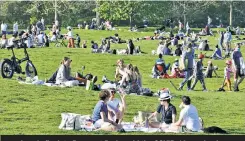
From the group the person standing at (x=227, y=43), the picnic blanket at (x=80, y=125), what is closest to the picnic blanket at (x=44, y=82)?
the picnic blanket at (x=80, y=125)

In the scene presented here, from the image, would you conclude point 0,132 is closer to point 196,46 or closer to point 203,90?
point 203,90

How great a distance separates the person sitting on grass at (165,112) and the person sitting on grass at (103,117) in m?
1.24

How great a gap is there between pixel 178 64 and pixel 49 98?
13652 millimetres

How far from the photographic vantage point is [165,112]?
20734 millimetres

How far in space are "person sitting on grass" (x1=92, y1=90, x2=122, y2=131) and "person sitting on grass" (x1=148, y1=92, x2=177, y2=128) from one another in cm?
124

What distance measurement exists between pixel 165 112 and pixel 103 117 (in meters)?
1.91

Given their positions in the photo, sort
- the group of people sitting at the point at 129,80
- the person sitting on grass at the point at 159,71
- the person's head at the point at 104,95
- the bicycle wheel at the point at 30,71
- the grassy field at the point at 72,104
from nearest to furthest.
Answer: the person's head at the point at 104,95 → the grassy field at the point at 72,104 → the group of people sitting at the point at 129,80 → the bicycle wheel at the point at 30,71 → the person sitting on grass at the point at 159,71

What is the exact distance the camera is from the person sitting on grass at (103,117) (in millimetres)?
19703

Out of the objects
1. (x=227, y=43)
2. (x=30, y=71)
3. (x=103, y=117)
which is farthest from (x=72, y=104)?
(x=227, y=43)

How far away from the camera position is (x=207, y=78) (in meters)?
38.0

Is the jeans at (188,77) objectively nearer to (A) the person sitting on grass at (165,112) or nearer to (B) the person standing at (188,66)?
(B) the person standing at (188,66)

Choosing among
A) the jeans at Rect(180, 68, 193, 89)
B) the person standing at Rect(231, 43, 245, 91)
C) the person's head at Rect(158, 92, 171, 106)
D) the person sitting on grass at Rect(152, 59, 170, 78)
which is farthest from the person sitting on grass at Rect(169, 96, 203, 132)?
the person sitting on grass at Rect(152, 59, 170, 78)

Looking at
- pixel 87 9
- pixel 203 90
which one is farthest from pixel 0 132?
pixel 87 9

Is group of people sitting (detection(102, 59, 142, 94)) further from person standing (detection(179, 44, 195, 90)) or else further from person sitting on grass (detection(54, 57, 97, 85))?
person standing (detection(179, 44, 195, 90))
